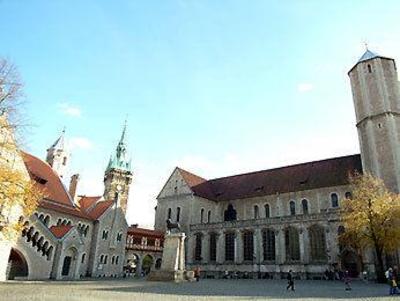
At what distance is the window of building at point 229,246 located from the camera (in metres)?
45.8

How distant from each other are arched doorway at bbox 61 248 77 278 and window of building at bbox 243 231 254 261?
69.9 feet

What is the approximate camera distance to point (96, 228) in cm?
4194

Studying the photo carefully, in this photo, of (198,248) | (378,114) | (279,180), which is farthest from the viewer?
(279,180)

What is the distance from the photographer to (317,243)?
39781 millimetres

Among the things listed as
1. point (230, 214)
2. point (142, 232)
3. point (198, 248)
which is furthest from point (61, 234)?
point (230, 214)

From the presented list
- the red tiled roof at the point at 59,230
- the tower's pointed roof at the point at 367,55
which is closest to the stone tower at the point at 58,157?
the red tiled roof at the point at 59,230

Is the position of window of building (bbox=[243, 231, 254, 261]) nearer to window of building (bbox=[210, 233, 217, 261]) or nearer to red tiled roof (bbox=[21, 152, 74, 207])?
window of building (bbox=[210, 233, 217, 261])

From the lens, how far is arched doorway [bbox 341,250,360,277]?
3731 cm

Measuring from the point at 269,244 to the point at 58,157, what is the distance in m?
32.4

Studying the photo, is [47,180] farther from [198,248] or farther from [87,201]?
[198,248]

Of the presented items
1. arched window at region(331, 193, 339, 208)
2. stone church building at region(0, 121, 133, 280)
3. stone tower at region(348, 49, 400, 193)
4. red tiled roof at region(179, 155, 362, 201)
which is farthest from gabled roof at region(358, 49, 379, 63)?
stone church building at region(0, 121, 133, 280)

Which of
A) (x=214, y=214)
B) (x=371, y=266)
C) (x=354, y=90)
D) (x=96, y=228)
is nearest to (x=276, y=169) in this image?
(x=214, y=214)

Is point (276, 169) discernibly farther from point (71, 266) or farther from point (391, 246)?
point (71, 266)

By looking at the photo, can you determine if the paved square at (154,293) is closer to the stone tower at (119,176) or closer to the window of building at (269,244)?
the window of building at (269,244)
